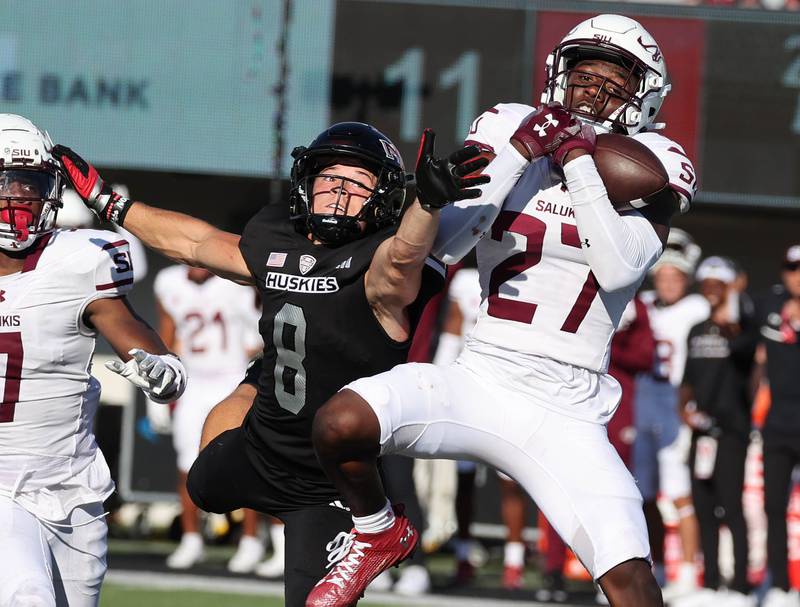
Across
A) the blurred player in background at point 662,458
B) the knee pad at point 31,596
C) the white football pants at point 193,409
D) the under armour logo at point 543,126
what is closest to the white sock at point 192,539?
the white football pants at point 193,409

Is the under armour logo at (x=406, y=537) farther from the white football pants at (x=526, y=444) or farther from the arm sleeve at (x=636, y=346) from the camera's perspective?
the arm sleeve at (x=636, y=346)

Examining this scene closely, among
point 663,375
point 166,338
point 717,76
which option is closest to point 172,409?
point 166,338

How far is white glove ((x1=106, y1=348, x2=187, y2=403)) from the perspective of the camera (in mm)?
4020

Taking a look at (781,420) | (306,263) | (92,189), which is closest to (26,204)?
(92,189)

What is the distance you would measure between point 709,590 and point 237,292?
3344 millimetres

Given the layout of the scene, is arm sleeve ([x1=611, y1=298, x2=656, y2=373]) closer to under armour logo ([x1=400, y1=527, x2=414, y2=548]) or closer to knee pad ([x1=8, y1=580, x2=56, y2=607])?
under armour logo ([x1=400, y1=527, x2=414, y2=548])

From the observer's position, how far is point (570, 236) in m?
4.23

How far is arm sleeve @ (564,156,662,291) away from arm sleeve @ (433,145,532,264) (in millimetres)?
160

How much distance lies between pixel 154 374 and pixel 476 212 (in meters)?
1.01

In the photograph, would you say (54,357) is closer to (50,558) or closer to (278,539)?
(50,558)

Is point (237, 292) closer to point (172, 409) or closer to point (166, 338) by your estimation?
point (166, 338)

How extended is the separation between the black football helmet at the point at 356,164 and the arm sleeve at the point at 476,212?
307mm

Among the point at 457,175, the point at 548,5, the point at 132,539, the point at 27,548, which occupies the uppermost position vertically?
the point at 548,5

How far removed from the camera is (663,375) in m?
8.63
